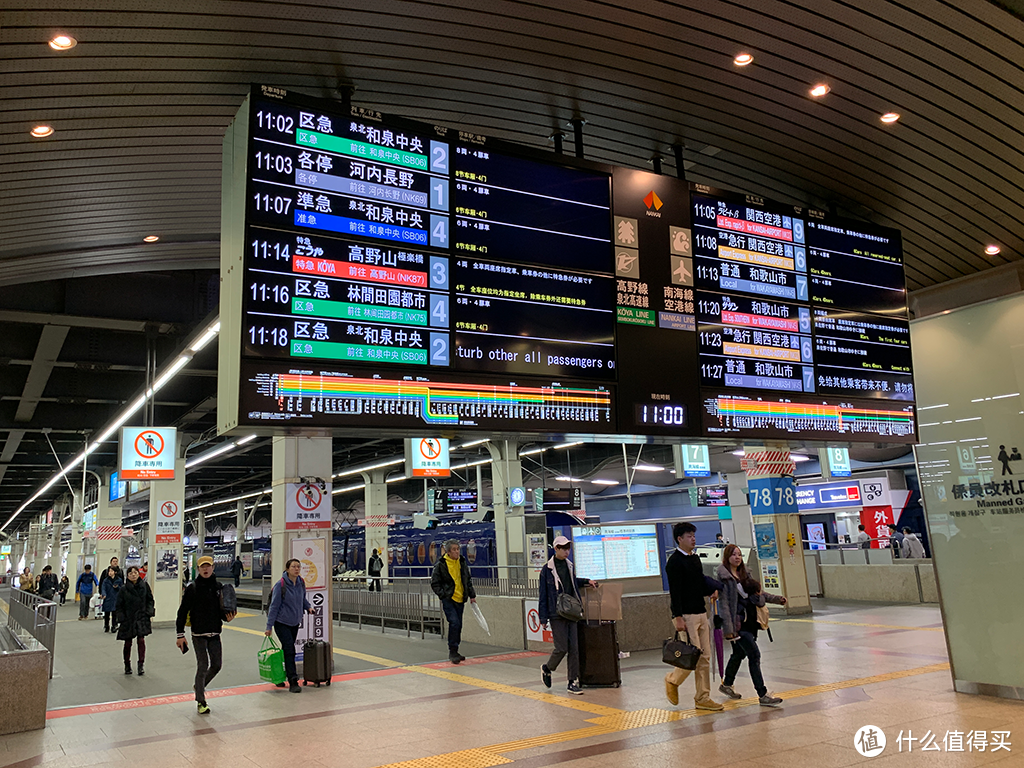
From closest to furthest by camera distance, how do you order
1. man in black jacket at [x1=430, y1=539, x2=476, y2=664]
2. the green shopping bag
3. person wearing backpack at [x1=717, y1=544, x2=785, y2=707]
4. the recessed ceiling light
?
the recessed ceiling light
person wearing backpack at [x1=717, y1=544, x2=785, y2=707]
the green shopping bag
man in black jacket at [x1=430, y1=539, x2=476, y2=664]

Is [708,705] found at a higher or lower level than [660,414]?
lower

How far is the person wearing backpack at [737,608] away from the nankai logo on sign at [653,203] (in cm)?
338

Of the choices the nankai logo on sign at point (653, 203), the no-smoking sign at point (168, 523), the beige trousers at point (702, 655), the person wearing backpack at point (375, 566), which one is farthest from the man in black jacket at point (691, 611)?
the person wearing backpack at point (375, 566)

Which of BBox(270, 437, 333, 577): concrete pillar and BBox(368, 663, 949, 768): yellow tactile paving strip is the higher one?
BBox(270, 437, 333, 577): concrete pillar

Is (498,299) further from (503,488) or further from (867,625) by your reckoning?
(503,488)

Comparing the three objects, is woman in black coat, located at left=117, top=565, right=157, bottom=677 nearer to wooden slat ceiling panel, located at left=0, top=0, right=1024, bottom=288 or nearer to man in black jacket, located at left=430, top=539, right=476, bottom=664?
man in black jacket, located at left=430, top=539, right=476, bottom=664

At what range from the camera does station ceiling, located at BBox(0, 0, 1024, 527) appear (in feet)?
18.6

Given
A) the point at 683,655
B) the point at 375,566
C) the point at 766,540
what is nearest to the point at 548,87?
the point at 683,655

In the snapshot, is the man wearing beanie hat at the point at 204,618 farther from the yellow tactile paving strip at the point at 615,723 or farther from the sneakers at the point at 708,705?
the sneakers at the point at 708,705

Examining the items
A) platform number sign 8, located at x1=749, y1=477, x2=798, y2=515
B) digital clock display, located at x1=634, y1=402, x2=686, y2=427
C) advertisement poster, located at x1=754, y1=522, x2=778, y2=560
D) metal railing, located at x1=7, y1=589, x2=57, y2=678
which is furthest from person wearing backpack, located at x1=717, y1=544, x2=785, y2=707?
platform number sign 8, located at x1=749, y1=477, x2=798, y2=515

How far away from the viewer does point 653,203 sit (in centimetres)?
723

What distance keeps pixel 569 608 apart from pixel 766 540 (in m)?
10.1

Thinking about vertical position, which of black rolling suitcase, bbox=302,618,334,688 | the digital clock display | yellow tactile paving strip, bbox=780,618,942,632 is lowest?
yellow tactile paving strip, bbox=780,618,942,632

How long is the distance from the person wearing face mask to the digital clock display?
5358 mm
